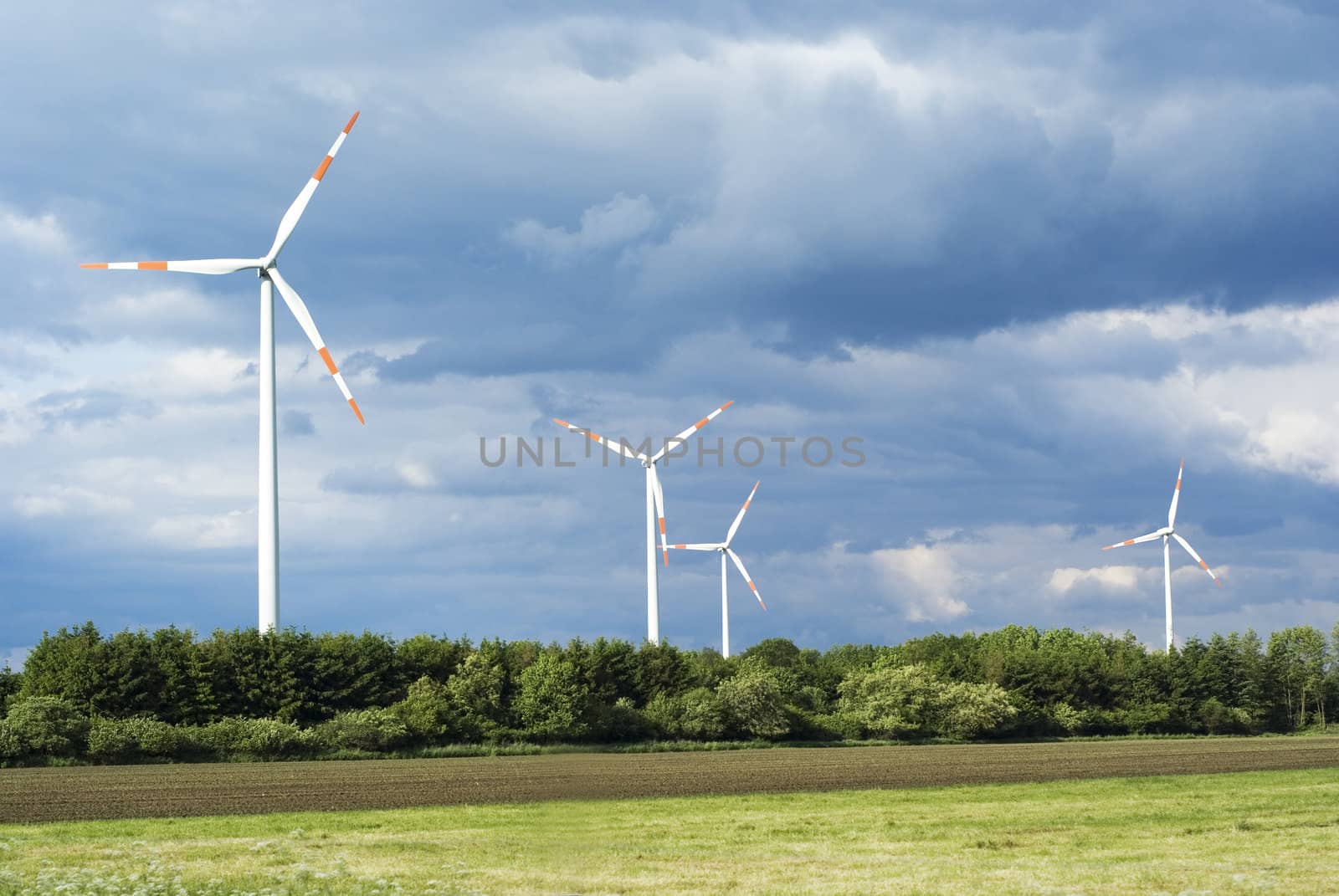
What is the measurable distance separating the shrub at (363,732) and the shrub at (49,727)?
13690 mm

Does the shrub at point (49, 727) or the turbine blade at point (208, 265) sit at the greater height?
the turbine blade at point (208, 265)

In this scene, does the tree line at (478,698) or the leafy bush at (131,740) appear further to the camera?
the tree line at (478,698)

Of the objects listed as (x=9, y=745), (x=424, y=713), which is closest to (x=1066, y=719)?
(x=424, y=713)

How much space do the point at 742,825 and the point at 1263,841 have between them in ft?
44.2

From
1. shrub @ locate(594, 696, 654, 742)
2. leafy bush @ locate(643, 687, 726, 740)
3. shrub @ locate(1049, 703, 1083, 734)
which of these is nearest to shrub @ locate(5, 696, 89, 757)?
shrub @ locate(594, 696, 654, 742)

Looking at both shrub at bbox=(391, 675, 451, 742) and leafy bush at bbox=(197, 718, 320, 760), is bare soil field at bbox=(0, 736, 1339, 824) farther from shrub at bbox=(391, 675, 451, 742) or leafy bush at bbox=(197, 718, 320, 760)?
shrub at bbox=(391, 675, 451, 742)

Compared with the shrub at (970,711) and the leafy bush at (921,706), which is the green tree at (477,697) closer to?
the leafy bush at (921,706)

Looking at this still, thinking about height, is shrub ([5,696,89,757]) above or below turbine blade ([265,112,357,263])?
below

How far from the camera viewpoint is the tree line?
74.2 metres

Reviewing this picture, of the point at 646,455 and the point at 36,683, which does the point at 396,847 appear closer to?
the point at 36,683

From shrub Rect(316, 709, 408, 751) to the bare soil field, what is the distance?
5.25 metres

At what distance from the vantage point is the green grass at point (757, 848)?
23.7m

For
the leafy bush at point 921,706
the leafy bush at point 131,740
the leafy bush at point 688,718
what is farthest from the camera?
the leafy bush at point 921,706

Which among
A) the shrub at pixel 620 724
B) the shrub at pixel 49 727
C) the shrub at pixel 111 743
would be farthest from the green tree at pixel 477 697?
the shrub at pixel 49 727
